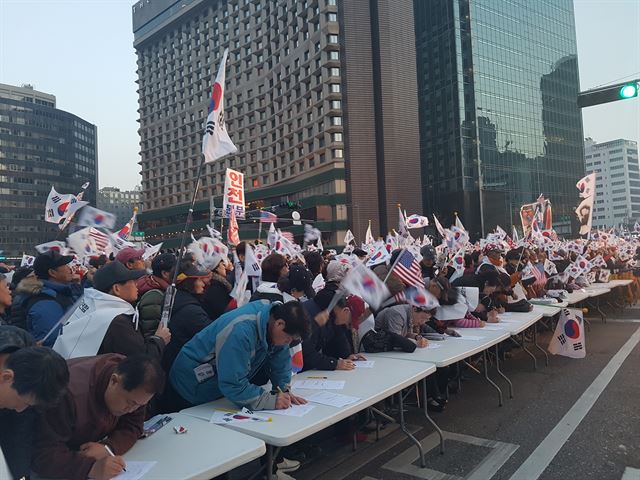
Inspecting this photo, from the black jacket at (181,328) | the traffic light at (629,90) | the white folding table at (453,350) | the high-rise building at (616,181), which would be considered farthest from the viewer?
Answer: the high-rise building at (616,181)

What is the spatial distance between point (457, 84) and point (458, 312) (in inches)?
2442

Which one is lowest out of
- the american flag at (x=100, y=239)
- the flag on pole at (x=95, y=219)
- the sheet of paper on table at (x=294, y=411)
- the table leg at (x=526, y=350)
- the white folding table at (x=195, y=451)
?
the table leg at (x=526, y=350)

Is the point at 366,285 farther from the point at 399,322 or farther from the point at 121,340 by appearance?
the point at 121,340

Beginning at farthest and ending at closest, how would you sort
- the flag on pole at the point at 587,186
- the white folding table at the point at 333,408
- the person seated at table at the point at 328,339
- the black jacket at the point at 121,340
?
the flag on pole at the point at 587,186
the person seated at table at the point at 328,339
the black jacket at the point at 121,340
the white folding table at the point at 333,408

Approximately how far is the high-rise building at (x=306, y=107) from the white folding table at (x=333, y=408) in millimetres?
36738

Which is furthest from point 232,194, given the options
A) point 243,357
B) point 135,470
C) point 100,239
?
point 135,470

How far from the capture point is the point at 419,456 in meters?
4.57

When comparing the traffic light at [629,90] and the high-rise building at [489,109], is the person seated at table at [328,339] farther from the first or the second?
the high-rise building at [489,109]

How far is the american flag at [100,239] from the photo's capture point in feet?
31.8

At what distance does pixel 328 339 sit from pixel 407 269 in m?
1.58

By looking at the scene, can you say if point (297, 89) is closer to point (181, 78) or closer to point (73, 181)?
point (181, 78)

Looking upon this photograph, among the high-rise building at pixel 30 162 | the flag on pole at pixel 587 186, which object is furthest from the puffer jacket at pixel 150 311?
the high-rise building at pixel 30 162

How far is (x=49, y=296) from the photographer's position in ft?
14.8

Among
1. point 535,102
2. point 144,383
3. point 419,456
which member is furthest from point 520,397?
point 535,102
